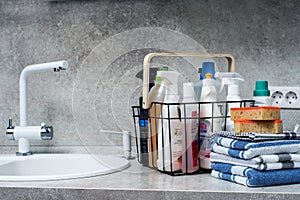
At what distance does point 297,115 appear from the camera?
1.42 meters

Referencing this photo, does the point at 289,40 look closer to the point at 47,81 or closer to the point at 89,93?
the point at 89,93

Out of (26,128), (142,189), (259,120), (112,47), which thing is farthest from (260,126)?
(26,128)

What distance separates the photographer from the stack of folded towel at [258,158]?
949 mm

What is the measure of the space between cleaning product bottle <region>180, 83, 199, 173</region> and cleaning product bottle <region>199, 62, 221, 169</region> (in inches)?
0.7

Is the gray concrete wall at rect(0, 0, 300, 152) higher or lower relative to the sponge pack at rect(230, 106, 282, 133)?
higher

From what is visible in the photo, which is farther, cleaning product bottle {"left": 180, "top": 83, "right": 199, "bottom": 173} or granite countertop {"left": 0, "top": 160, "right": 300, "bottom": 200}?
cleaning product bottle {"left": 180, "top": 83, "right": 199, "bottom": 173}

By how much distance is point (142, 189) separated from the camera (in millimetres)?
906

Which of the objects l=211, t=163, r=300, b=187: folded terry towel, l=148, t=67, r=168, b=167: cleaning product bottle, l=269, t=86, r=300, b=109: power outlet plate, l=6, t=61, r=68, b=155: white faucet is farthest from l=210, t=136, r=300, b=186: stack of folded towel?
l=6, t=61, r=68, b=155: white faucet

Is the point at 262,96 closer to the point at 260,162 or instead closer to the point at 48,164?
the point at 260,162

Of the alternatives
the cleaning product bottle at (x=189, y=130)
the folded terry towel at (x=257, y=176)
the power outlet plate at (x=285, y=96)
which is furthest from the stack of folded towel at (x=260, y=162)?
the power outlet plate at (x=285, y=96)

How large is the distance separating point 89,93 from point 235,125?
0.61 meters

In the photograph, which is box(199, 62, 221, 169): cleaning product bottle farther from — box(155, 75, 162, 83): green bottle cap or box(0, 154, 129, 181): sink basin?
box(0, 154, 129, 181): sink basin

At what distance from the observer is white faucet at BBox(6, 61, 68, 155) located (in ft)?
4.60

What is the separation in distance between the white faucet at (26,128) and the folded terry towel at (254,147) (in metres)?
0.59
